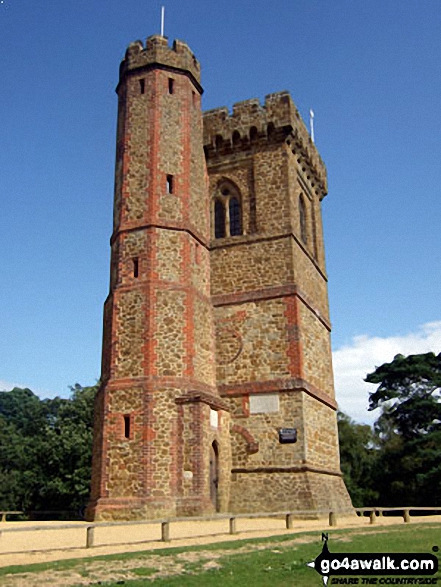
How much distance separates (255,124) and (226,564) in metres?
19.5

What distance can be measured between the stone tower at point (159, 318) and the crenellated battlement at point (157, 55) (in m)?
0.05

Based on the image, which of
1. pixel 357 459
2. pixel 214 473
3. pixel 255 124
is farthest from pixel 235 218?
pixel 357 459

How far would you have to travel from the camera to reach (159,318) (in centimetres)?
2027

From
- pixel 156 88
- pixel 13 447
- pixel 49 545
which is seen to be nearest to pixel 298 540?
pixel 49 545

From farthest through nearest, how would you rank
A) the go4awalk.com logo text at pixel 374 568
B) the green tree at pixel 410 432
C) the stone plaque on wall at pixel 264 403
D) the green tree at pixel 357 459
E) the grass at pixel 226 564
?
the green tree at pixel 357 459, the green tree at pixel 410 432, the stone plaque on wall at pixel 264 403, the grass at pixel 226 564, the go4awalk.com logo text at pixel 374 568

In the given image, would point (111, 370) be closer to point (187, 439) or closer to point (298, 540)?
point (187, 439)

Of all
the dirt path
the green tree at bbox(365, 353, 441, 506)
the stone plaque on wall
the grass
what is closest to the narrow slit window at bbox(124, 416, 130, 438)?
the dirt path

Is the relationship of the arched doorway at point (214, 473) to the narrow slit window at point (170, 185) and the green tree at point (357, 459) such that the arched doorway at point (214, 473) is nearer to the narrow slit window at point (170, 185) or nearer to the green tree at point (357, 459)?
the narrow slit window at point (170, 185)

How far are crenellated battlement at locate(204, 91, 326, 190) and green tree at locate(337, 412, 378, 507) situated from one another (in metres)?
20.2

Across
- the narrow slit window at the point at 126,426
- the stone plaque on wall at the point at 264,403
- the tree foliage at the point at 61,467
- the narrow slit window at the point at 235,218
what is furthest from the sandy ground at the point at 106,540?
the tree foliage at the point at 61,467

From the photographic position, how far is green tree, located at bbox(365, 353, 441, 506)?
105 ft

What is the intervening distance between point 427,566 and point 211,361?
1579 centimetres

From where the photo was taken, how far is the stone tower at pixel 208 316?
61.8 feet

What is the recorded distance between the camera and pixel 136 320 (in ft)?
66.7
